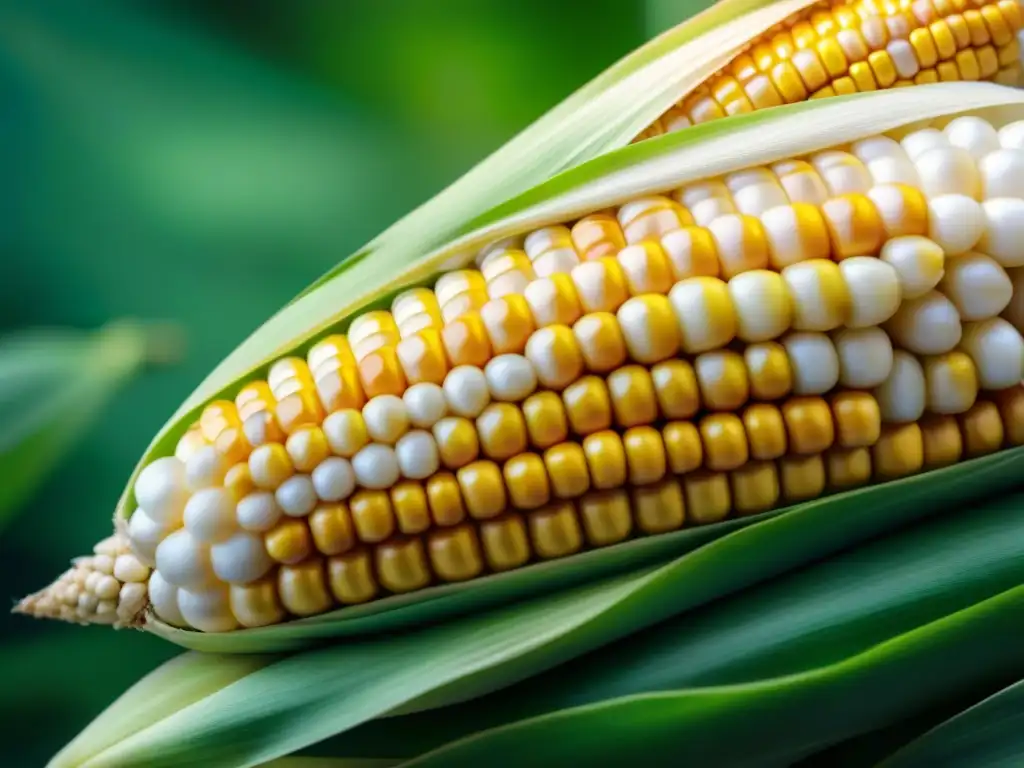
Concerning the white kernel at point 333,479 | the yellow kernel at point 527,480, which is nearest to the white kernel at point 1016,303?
the yellow kernel at point 527,480

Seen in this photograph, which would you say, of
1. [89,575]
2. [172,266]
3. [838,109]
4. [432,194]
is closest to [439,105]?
[432,194]

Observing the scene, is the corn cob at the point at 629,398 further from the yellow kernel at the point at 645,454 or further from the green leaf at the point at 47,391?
the green leaf at the point at 47,391

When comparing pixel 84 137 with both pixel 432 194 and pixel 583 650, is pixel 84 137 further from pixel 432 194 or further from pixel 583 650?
pixel 583 650

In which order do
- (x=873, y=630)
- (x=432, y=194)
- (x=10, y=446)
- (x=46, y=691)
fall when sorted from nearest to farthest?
(x=873, y=630) < (x=10, y=446) < (x=46, y=691) < (x=432, y=194)

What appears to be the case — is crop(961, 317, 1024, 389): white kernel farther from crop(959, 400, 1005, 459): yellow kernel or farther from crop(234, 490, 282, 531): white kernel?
crop(234, 490, 282, 531): white kernel

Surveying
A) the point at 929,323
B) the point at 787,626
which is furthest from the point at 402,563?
the point at 929,323
